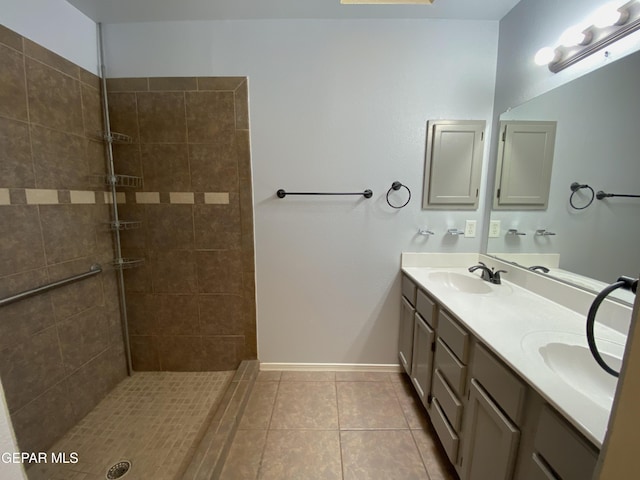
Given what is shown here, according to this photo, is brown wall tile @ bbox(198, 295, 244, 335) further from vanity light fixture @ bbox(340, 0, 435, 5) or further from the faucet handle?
vanity light fixture @ bbox(340, 0, 435, 5)

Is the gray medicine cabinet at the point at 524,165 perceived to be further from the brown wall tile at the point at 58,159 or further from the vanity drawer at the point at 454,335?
the brown wall tile at the point at 58,159

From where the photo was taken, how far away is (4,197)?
1208 millimetres

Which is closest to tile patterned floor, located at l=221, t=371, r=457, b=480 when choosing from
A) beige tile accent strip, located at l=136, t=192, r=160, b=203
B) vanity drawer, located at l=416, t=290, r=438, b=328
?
vanity drawer, located at l=416, t=290, r=438, b=328

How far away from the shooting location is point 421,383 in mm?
1556

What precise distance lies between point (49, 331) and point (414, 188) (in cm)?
241

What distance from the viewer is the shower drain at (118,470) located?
1.27m

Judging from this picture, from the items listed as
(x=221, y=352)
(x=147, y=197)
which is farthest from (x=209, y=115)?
(x=221, y=352)

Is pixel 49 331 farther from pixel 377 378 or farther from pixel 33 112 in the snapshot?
pixel 377 378

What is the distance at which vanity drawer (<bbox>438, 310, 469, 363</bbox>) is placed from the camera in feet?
3.58

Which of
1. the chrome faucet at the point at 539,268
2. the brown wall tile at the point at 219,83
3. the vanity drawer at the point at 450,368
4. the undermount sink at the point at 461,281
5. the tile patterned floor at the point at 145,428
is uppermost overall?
the brown wall tile at the point at 219,83

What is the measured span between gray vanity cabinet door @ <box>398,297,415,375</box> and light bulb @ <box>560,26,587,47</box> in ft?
5.22

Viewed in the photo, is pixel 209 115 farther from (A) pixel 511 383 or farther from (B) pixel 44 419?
(A) pixel 511 383

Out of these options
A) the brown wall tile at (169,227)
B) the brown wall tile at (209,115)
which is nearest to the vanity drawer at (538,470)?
the brown wall tile at (169,227)

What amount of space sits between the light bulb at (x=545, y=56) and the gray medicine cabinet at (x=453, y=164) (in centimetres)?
42
